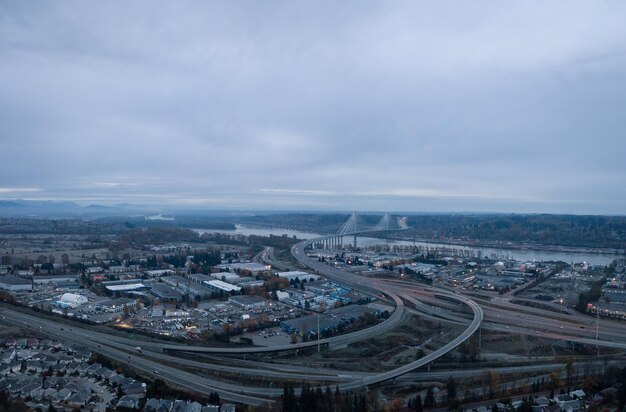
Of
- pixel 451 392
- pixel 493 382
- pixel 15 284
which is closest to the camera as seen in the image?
pixel 451 392

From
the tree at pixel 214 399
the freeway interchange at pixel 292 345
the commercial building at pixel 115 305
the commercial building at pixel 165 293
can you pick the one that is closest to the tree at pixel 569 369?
the freeway interchange at pixel 292 345

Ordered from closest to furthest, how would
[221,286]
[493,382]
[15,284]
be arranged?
[493,382]
[15,284]
[221,286]

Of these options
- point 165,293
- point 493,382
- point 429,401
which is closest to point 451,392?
point 429,401

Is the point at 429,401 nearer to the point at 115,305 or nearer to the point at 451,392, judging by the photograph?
the point at 451,392

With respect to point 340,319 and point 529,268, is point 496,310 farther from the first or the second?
point 529,268

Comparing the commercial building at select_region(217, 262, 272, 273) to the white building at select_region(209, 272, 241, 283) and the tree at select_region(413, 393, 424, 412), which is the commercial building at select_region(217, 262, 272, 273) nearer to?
the white building at select_region(209, 272, 241, 283)

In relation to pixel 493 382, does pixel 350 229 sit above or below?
above

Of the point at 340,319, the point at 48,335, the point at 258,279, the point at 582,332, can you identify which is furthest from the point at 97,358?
the point at 582,332

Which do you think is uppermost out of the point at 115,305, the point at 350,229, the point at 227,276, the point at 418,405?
the point at 350,229

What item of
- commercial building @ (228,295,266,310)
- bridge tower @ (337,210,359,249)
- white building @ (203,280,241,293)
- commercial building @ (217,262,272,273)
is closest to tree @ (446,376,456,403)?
commercial building @ (228,295,266,310)

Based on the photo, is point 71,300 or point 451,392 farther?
point 71,300
